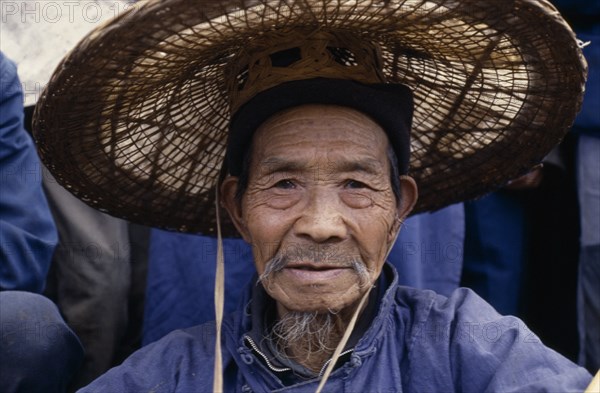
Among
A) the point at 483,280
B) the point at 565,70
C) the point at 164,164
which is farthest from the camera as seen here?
the point at 483,280

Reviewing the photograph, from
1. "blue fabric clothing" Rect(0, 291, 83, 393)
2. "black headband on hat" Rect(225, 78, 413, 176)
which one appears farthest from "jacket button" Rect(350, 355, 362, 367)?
"blue fabric clothing" Rect(0, 291, 83, 393)

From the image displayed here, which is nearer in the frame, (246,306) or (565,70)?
(565,70)

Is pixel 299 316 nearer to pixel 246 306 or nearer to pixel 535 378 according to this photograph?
pixel 246 306

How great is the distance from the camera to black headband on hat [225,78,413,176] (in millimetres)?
2688

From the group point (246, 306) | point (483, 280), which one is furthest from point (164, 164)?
point (483, 280)

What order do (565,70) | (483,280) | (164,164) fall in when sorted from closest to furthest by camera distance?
(565,70) → (164,164) → (483,280)

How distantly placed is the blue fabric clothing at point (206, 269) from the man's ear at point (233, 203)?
2.61 ft

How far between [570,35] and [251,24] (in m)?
0.72

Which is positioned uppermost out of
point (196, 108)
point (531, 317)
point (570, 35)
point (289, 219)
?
point (570, 35)

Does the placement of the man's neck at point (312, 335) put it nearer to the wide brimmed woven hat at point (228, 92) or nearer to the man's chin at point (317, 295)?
the man's chin at point (317, 295)

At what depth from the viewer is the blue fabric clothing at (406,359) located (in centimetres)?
244

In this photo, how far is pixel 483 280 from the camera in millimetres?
3951

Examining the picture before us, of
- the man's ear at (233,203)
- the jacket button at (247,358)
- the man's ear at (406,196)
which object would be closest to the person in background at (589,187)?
the man's ear at (406,196)

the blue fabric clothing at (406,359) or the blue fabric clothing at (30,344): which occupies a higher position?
the blue fabric clothing at (406,359)
